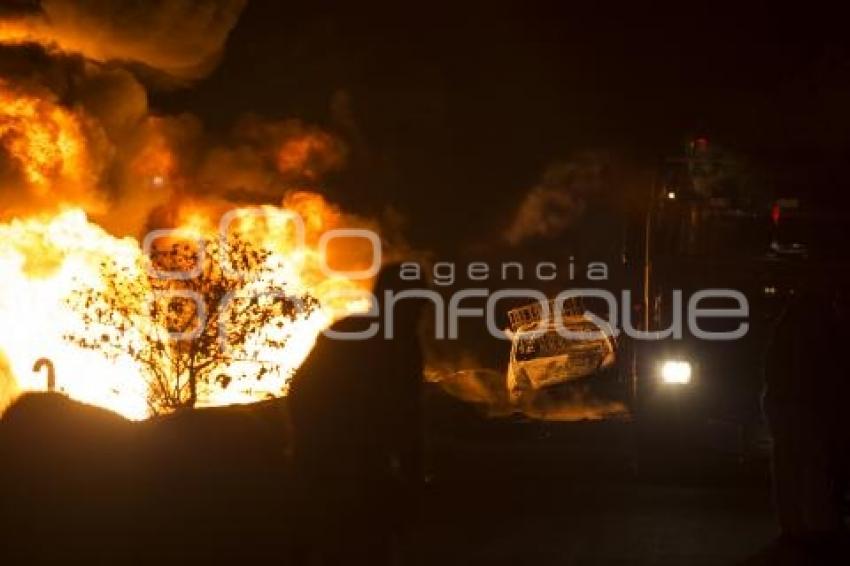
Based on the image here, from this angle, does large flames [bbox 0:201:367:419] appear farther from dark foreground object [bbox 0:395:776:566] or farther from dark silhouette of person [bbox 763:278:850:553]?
dark silhouette of person [bbox 763:278:850:553]

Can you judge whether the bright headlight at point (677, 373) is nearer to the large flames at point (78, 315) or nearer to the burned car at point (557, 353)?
the large flames at point (78, 315)

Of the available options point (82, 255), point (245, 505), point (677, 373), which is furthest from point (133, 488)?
point (82, 255)

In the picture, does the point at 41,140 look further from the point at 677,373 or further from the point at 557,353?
the point at 677,373

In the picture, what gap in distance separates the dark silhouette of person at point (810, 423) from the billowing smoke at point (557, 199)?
62.4 ft

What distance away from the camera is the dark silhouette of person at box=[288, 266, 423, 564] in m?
5.88

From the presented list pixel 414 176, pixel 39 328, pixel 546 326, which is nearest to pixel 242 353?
pixel 39 328

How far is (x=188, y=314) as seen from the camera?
1442cm

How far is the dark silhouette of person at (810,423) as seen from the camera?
8688 millimetres

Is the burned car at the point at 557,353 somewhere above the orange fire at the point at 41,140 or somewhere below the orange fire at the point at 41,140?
below

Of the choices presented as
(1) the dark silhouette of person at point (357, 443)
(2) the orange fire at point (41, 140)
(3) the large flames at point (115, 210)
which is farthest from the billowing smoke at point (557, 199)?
(1) the dark silhouette of person at point (357, 443)

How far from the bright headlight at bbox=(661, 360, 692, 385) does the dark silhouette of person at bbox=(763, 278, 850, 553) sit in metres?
4.09

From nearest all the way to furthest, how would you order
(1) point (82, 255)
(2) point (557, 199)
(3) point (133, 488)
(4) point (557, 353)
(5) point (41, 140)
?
(3) point (133, 488)
(1) point (82, 255)
(5) point (41, 140)
(4) point (557, 353)
(2) point (557, 199)

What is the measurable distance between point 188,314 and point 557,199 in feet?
49.8

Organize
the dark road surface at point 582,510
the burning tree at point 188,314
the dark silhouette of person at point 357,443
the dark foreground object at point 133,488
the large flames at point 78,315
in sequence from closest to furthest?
the dark silhouette of person at point 357,443
the dark foreground object at point 133,488
the dark road surface at point 582,510
the burning tree at point 188,314
the large flames at point 78,315
